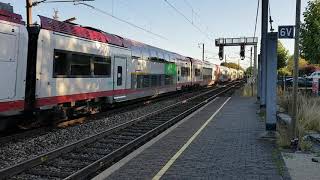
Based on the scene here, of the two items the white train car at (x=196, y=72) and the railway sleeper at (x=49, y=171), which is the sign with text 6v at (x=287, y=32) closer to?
the railway sleeper at (x=49, y=171)

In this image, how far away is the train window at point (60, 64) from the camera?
1417 cm

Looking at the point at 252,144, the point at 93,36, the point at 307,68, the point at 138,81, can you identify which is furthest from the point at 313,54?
the point at 307,68

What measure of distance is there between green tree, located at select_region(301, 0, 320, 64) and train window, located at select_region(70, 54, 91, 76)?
2816cm

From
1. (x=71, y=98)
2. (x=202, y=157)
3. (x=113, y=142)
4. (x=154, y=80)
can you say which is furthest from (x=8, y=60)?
(x=154, y=80)

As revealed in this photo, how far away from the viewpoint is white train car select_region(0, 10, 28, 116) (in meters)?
11.3

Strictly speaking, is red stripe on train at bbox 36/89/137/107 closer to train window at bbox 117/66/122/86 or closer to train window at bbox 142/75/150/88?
train window at bbox 117/66/122/86

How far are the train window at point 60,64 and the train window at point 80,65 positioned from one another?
1.34 ft

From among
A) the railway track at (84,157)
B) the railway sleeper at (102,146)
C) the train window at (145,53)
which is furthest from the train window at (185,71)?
the railway sleeper at (102,146)

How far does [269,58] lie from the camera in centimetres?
1304

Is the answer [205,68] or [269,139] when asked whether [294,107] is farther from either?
[205,68]

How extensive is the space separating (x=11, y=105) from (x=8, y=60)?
3.54ft

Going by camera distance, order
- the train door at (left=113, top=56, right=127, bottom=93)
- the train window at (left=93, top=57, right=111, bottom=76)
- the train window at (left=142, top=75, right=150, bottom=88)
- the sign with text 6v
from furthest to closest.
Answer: the train window at (left=142, top=75, right=150, bottom=88) < the train door at (left=113, top=56, right=127, bottom=93) < the train window at (left=93, top=57, right=111, bottom=76) < the sign with text 6v

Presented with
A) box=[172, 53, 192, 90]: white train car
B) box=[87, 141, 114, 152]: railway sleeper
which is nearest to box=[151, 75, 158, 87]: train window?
box=[172, 53, 192, 90]: white train car

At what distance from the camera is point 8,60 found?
11508 millimetres
